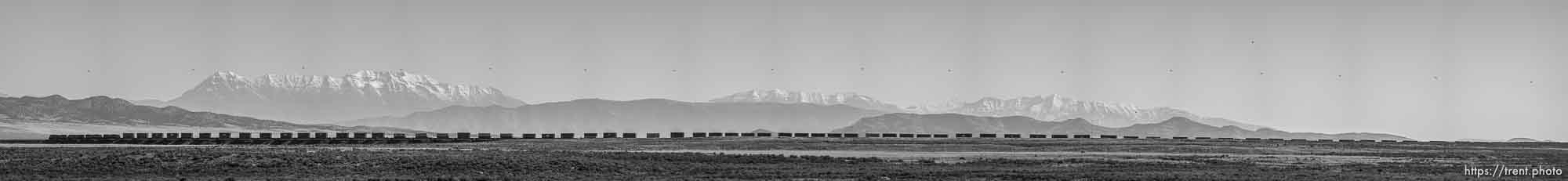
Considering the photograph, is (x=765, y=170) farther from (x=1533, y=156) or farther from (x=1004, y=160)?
(x=1533, y=156)

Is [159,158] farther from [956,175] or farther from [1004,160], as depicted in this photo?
[1004,160]

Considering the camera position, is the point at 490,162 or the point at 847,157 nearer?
the point at 490,162

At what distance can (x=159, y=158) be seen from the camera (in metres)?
67.6

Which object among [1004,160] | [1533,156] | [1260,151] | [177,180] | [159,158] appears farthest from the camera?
[1260,151]

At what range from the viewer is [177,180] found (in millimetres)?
59688

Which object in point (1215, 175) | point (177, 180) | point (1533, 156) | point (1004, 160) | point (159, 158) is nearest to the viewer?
point (177, 180)

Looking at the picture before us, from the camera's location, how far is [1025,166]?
234 ft

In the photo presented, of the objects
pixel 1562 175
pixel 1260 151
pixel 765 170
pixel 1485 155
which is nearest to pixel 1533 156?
pixel 1485 155

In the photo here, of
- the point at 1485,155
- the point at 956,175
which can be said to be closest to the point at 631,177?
the point at 956,175

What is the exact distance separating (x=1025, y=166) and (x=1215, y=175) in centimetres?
1016

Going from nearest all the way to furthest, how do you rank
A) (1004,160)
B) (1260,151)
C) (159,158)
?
(159,158)
(1004,160)
(1260,151)

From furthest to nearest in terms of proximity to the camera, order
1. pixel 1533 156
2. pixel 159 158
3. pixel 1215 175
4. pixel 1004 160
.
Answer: pixel 1533 156, pixel 1004 160, pixel 159 158, pixel 1215 175

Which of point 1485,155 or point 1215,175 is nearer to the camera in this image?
point 1215,175

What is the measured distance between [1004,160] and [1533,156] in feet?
113
